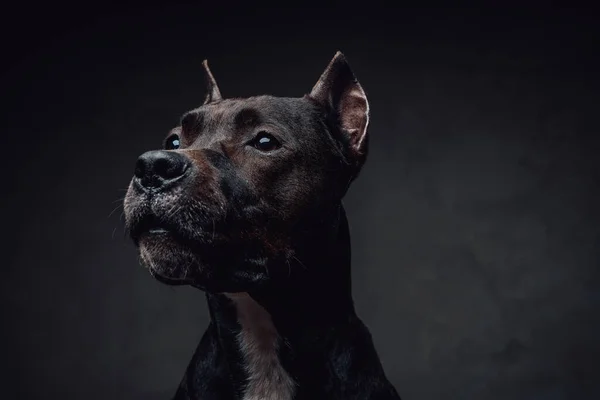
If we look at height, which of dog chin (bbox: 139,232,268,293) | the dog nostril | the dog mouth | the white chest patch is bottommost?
the white chest patch

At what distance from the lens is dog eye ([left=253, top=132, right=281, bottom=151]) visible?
12.2ft

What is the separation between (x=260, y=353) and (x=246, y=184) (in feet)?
2.40

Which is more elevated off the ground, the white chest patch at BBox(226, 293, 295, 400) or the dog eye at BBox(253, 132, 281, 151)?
the dog eye at BBox(253, 132, 281, 151)

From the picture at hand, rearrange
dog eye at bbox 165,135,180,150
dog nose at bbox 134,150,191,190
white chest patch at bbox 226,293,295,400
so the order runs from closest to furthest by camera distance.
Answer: dog nose at bbox 134,150,191,190, white chest patch at bbox 226,293,295,400, dog eye at bbox 165,135,180,150

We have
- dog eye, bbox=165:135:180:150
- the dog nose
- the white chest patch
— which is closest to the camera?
the dog nose

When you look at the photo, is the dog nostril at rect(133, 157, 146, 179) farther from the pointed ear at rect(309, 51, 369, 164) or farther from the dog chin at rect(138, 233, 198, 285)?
the pointed ear at rect(309, 51, 369, 164)

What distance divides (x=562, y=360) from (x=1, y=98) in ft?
16.4

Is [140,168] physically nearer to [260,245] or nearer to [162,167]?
[162,167]

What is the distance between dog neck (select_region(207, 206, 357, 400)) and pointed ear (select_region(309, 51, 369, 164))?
74 cm

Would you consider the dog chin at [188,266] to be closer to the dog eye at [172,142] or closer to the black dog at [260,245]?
the black dog at [260,245]

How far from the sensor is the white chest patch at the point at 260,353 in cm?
363

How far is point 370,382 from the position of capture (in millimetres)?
3717

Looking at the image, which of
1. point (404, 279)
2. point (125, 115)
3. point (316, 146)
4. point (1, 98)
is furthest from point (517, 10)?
point (1, 98)

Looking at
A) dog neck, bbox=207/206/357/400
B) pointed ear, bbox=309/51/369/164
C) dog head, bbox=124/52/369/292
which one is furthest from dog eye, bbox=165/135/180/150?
dog neck, bbox=207/206/357/400
